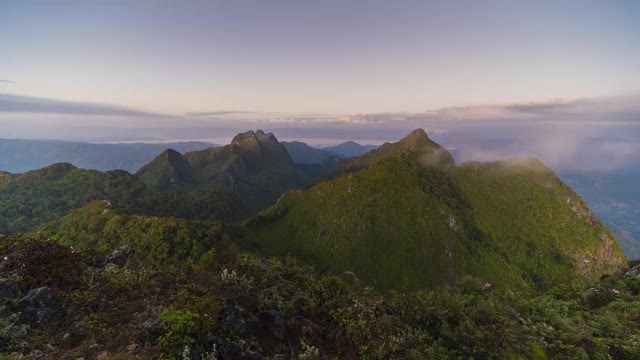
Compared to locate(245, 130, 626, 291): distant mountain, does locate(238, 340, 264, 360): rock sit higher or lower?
higher

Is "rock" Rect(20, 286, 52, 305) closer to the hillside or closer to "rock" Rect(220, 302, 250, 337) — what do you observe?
"rock" Rect(220, 302, 250, 337)

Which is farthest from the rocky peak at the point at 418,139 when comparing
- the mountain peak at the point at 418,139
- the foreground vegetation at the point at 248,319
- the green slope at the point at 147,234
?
the foreground vegetation at the point at 248,319

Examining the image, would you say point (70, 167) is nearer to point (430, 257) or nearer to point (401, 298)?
point (430, 257)

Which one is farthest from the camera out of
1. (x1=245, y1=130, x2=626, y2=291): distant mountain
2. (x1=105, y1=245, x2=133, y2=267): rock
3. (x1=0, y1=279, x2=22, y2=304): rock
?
(x1=245, y1=130, x2=626, y2=291): distant mountain

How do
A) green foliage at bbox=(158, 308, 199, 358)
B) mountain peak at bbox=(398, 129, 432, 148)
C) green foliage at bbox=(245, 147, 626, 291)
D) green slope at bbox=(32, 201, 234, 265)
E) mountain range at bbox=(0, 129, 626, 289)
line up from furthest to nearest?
mountain peak at bbox=(398, 129, 432, 148) < mountain range at bbox=(0, 129, 626, 289) < green foliage at bbox=(245, 147, 626, 291) < green slope at bbox=(32, 201, 234, 265) < green foliage at bbox=(158, 308, 199, 358)

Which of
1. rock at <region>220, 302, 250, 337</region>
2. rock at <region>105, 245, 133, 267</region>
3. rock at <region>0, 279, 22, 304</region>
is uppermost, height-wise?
rock at <region>0, 279, 22, 304</region>

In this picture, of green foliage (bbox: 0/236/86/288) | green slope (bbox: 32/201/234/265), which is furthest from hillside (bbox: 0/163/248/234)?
green foliage (bbox: 0/236/86/288)

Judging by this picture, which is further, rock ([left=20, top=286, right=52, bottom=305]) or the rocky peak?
the rocky peak
